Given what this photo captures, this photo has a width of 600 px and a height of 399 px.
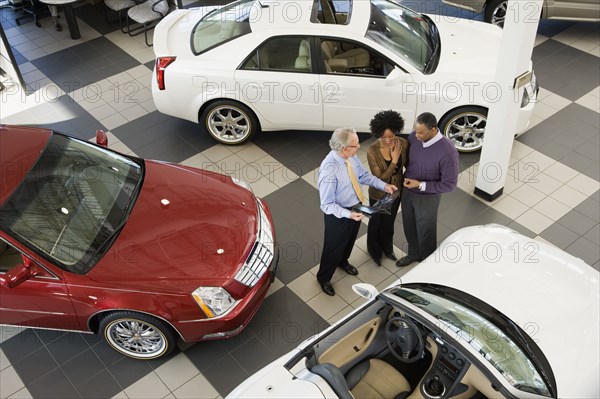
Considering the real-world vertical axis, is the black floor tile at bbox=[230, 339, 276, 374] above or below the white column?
below

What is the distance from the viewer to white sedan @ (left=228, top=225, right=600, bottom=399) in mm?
4113

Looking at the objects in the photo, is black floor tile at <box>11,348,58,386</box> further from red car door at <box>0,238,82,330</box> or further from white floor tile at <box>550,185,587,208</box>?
white floor tile at <box>550,185,587,208</box>

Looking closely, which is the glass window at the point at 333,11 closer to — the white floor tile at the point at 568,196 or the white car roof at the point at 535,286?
the white floor tile at the point at 568,196

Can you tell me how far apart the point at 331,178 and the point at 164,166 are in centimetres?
168

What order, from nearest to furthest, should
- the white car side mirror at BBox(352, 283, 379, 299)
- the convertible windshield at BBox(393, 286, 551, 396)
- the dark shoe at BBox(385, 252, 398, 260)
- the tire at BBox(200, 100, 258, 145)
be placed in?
the convertible windshield at BBox(393, 286, 551, 396) → the white car side mirror at BBox(352, 283, 379, 299) → the dark shoe at BBox(385, 252, 398, 260) → the tire at BBox(200, 100, 258, 145)

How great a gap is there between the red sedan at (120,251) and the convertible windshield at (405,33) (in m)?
2.47

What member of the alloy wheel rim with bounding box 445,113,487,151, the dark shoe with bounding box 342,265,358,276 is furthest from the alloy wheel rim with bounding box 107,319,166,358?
the alloy wheel rim with bounding box 445,113,487,151

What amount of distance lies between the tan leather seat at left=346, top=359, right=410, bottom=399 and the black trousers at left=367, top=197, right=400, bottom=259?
1682 mm

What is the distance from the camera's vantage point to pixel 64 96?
8469mm

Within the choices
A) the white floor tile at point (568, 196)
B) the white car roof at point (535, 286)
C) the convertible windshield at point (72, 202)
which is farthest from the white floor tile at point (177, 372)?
the white floor tile at point (568, 196)

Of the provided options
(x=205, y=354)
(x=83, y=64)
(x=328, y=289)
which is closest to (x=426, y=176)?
(x=328, y=289)

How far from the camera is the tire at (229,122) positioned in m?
7.25

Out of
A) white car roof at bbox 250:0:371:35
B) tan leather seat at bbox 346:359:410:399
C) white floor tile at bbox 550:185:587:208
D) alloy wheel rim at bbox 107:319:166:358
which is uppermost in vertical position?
white car roof at bbox 250:0:371:35

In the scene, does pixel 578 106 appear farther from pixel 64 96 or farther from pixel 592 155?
pixel 64 96
